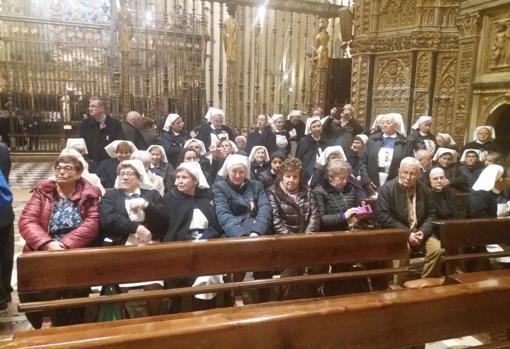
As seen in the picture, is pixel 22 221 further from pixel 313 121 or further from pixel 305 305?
pixel 313 121

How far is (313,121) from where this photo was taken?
599 centimetres

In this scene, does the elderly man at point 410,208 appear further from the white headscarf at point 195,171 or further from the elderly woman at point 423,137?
the elderly woman at point 423,137

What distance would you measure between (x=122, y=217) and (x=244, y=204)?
1.09 meters

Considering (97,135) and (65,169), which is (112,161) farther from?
(65,169)

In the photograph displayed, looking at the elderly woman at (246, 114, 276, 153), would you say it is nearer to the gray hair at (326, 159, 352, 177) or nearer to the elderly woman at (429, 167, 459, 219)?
the gray hair at (326, 159, 352, 177)

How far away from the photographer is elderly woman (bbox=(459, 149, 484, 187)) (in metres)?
5.28

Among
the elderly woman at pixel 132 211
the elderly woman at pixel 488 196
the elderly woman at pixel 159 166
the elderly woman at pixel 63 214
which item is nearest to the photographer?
the elderly woman at pixel 63 214

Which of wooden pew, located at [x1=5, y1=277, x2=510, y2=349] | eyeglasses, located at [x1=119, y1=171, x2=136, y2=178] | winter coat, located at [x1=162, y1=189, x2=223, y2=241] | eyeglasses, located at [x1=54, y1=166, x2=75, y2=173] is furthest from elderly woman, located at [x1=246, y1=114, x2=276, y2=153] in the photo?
wooden pew, located at [x1=5, y1=277, x2=510, y2=349]

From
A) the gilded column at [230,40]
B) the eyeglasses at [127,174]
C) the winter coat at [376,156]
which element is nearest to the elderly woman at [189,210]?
the eyeglasses at [127,174]

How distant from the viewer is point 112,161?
4613 millimetres

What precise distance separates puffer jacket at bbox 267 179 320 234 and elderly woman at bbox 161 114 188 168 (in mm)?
2621

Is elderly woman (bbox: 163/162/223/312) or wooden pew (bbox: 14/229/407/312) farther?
elderly woman (bbox: 163/162/223/312)

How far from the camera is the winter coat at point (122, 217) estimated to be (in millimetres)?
3080

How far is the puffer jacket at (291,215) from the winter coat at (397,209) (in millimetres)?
710
